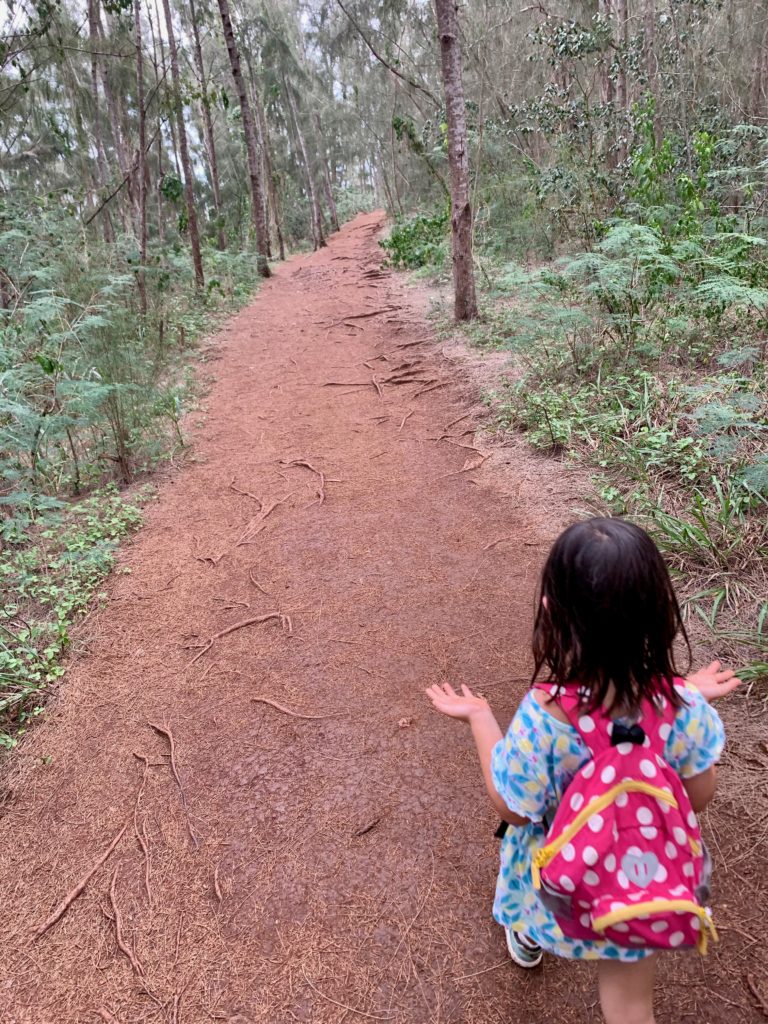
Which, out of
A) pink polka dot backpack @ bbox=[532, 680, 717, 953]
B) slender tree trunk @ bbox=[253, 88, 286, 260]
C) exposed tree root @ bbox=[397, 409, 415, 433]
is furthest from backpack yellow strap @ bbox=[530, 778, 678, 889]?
slender tree trunk @ bbox=[253, 88, 286, 260]

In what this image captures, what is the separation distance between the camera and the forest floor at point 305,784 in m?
1.89

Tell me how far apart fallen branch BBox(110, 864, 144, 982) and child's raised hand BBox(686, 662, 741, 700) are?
1.98m

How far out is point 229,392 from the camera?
7.82 meters

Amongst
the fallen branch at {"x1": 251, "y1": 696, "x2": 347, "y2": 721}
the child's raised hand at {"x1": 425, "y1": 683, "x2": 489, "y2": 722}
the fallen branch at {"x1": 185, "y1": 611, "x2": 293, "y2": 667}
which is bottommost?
the fallen branch at {"x1": 251, "y1": 696, "x2": 347, "y2": 721}

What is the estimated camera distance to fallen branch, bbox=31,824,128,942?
2148mm

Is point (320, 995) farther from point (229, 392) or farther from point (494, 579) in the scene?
point (229, 392)

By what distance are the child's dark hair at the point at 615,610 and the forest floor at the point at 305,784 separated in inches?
48.1

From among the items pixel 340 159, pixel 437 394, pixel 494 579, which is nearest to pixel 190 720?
pixel 494 579

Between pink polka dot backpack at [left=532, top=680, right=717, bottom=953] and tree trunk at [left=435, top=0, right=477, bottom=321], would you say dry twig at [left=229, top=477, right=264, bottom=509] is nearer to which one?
pink polka dot backpack at [left=532, top=680, right=717, bottom=953]

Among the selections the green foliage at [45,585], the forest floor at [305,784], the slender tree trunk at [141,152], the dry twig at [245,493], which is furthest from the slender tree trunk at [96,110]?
the forest floor at [305,784]

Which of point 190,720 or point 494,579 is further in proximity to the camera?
point 494,579

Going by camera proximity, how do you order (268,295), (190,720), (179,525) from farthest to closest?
(268,295) → (179,525) → (190,720)

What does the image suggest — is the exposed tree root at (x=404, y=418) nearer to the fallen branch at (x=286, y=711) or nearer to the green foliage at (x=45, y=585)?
the green foliage at (x=45, y=585)

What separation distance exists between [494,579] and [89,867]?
248 centimetres
